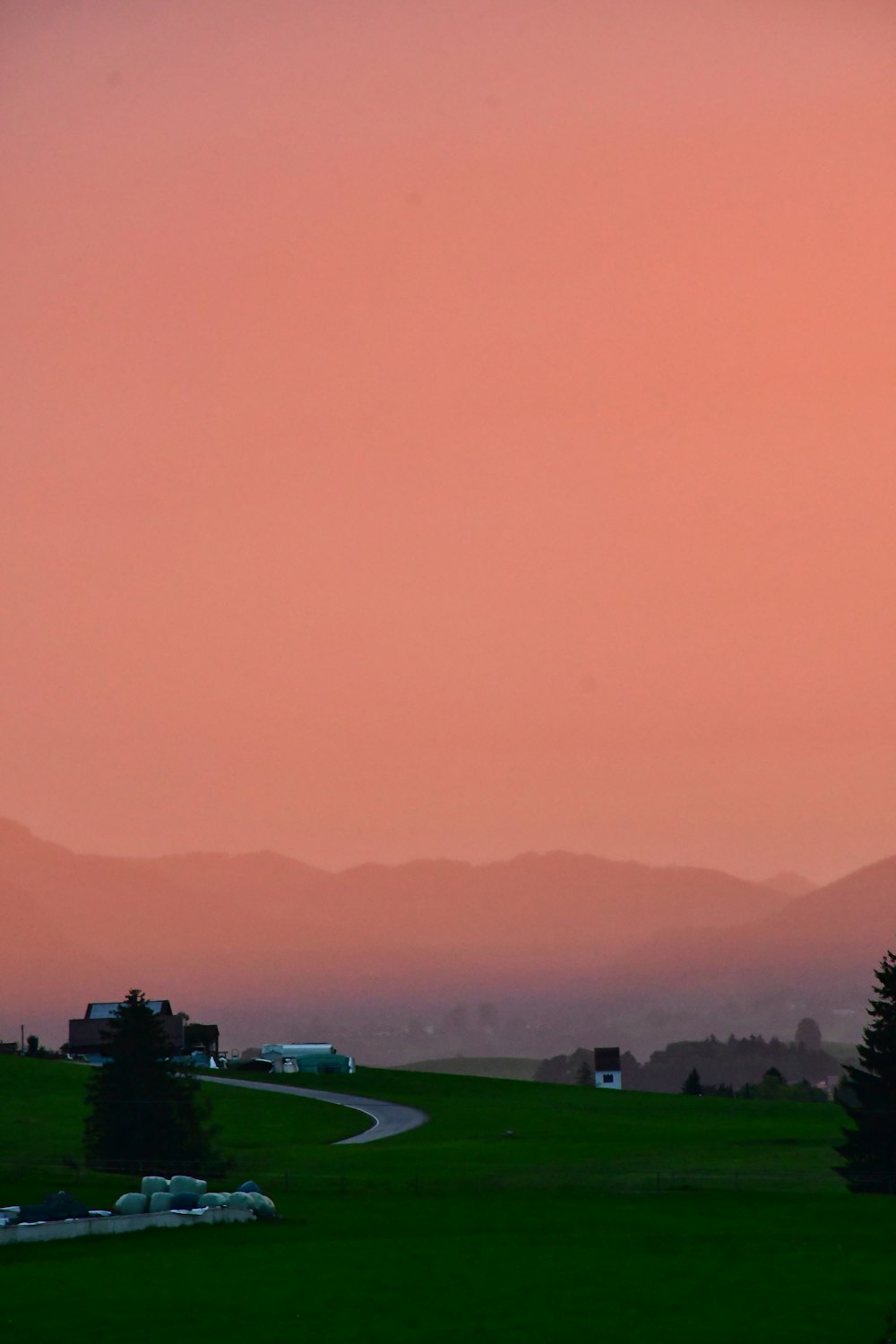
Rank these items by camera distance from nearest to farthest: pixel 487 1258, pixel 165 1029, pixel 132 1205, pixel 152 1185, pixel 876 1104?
pixel 487 1258 < pixel 132 1205 < pixel 152 1185 < pixel 876 1104 < pixel 165 1029

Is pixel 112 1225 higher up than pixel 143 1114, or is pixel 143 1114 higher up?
pixel 143 1114

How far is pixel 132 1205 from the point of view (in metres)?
61.1

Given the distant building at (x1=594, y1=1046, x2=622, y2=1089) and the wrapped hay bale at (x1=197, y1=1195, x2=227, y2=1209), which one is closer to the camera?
the wrapped hay bale at (x1=197, y1=1195, x2=227, y2=1209)

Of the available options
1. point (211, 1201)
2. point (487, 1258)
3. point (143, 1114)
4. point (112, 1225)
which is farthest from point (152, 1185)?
point (143, 1114)

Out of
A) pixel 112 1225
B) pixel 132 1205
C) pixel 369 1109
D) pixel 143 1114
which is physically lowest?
pixel 112 1225

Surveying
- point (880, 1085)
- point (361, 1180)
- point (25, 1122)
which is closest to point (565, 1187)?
point (361, 1180)

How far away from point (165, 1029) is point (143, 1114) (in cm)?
8113

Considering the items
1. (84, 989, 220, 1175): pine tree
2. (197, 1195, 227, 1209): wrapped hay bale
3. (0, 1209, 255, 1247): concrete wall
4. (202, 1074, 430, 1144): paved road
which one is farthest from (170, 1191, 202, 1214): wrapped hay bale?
(202, 1074, 430, 1144): paved road

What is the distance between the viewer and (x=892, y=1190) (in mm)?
80750

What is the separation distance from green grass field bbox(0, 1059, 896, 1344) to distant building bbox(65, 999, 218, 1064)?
6824 centimetres

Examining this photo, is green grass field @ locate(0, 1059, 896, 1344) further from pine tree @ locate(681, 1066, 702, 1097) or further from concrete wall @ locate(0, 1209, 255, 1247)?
pine tree @ locate(681, 1066, 702, 1097)

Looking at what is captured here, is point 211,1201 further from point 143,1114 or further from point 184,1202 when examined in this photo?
point 143,1114

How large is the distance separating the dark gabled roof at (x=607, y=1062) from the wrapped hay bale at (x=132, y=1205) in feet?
440

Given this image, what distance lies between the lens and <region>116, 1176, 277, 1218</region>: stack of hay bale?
2414 inches
